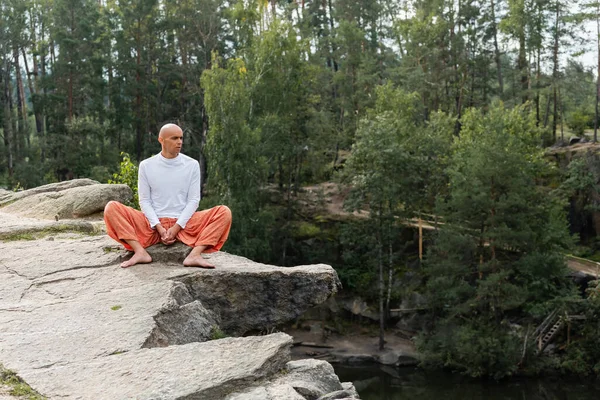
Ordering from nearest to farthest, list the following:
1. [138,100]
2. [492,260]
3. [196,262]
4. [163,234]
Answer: [196,262], [163,234], [492,260], [138,100]

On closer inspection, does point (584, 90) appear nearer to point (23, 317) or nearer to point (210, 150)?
point (210, 150)

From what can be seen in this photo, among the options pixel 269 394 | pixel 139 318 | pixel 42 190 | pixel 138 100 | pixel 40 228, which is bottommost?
pixel 269 394

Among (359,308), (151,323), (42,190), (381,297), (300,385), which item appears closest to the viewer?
(300,385)

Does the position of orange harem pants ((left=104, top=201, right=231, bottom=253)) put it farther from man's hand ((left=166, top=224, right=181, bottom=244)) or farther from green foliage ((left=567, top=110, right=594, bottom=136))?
green foliage ((left=567, top=110, right=594, bottom=136))

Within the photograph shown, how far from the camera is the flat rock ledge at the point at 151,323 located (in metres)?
3.83

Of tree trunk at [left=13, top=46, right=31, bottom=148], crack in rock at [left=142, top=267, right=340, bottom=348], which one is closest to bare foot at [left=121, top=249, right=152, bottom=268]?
crack in rock at [left=142, top=267, right=340, bottom=348]

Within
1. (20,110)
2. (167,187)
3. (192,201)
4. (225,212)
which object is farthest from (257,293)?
(20,110)

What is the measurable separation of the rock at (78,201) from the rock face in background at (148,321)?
172 centimetres

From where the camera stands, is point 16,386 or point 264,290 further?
point 264,290

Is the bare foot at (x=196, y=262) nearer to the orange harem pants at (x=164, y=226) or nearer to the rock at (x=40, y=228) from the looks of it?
the orange harem pants at (x=164, y=226)

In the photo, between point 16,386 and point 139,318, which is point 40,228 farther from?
point 16,386

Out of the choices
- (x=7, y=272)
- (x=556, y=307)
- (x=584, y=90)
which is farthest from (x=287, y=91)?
(x=7, y=272)

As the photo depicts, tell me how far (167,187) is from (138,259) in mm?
732

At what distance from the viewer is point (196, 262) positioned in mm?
5879
